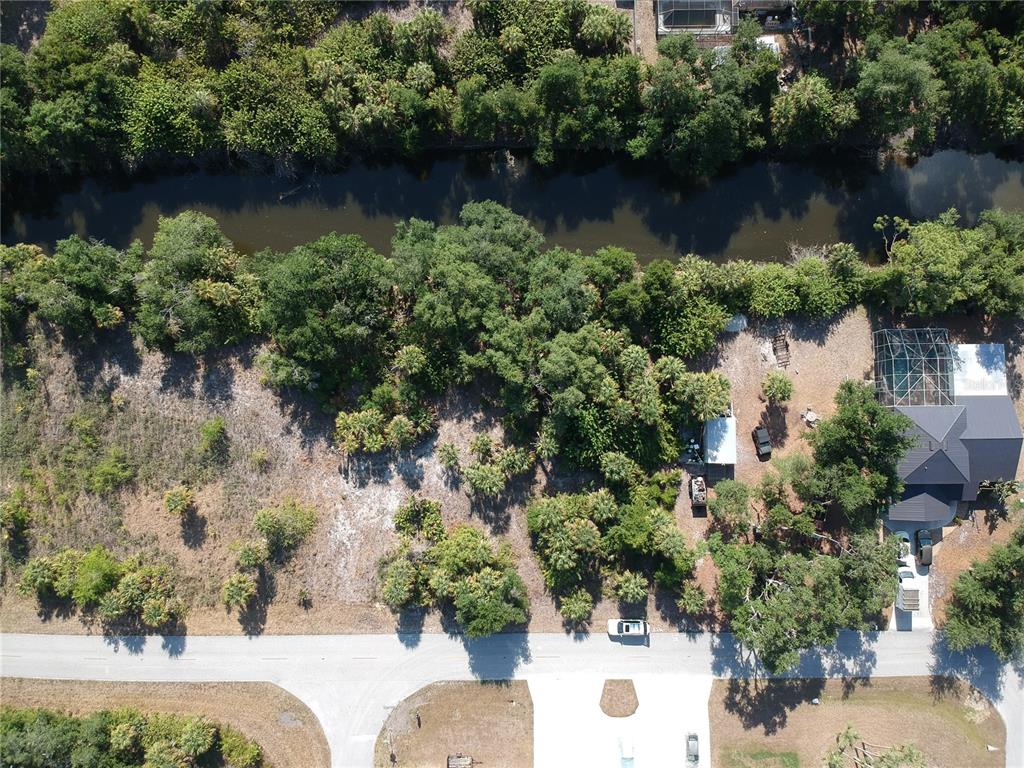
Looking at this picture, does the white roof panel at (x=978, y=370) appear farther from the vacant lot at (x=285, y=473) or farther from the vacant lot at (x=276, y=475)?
the vacant lot at (x=276, y=475)

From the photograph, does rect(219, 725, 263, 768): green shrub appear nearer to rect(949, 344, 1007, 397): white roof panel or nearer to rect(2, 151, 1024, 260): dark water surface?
rect(2, 151, 1024, 260): dark water surface

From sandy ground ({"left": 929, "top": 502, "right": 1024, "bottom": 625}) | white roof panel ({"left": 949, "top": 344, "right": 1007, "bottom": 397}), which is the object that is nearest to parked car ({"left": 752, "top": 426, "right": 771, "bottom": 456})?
white roof panel ({"left": 949, "top": 344, "right": 1007, "bottom": 397})

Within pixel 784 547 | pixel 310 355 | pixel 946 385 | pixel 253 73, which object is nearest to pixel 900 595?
pixel 784 547

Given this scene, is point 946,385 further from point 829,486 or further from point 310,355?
point 310,355

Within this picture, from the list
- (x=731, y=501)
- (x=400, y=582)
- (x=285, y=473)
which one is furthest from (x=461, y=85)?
(x=400, y=582)

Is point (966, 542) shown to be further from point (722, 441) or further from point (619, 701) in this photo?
point (619, 701)
